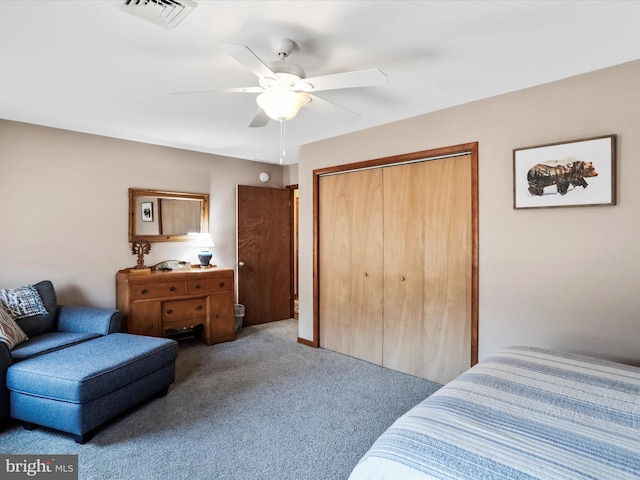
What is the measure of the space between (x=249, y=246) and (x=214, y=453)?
10.2 ft

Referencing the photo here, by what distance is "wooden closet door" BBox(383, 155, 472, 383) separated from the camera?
285cm

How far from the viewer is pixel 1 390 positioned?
223cm

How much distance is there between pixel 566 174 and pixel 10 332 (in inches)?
158

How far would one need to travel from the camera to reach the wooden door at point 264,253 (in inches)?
191

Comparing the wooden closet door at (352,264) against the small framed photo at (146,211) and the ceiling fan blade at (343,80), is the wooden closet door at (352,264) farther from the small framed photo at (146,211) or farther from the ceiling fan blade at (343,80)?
the small framed photo at (146,211)

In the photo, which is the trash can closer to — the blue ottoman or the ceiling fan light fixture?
the blue ottoman

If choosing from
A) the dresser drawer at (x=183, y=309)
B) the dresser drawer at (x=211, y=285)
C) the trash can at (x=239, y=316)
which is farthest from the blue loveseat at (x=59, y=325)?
the trash can at (x=239, y=316)

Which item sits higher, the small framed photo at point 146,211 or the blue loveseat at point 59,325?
the small framed photo at point 146,211

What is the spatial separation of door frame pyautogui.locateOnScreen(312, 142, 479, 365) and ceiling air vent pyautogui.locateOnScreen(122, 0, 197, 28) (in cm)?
211

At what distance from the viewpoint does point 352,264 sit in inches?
143

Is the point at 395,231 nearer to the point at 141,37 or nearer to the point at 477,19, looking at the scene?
the point at 477,19

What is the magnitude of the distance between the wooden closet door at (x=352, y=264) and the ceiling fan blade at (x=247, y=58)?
1.90 m

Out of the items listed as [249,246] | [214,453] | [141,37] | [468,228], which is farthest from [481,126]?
[249,246]

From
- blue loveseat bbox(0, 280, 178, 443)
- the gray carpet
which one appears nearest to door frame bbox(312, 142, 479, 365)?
the gray carpet
